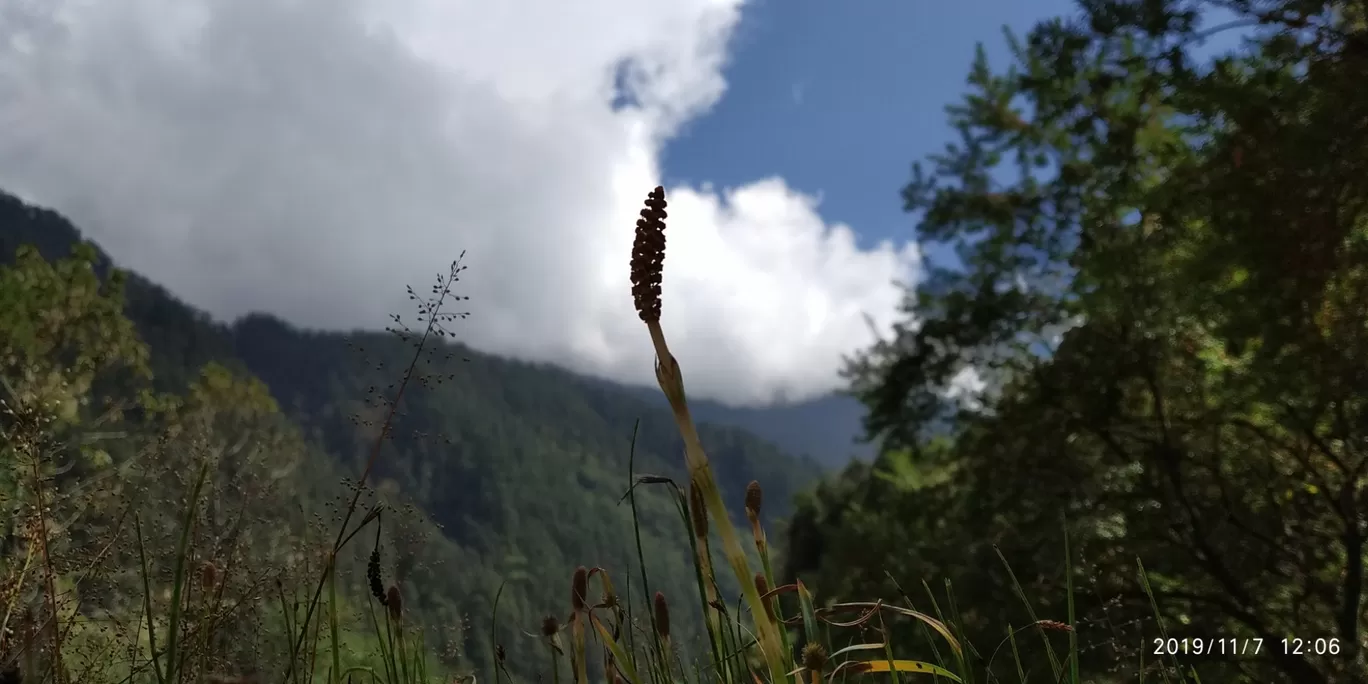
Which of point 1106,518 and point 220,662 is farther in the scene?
point 1106,518

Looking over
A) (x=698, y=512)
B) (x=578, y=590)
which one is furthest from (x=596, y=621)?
(x=698, y=512)

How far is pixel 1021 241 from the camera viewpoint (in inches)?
350

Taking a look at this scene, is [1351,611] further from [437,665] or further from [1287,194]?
[437,665]

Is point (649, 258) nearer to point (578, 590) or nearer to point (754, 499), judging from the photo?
point (754, 499)

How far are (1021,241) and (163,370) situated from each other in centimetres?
8007

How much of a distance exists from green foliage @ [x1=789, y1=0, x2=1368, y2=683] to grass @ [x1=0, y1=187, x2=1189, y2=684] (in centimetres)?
307

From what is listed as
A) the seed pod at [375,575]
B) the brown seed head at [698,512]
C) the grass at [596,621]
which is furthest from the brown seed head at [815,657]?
the seed pod at [375,575]

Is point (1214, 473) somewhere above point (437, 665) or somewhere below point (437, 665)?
above

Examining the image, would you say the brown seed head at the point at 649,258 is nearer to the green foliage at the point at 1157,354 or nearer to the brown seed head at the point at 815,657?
the brown seed head at the point at 815,657

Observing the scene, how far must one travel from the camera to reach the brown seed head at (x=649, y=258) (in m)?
0.69

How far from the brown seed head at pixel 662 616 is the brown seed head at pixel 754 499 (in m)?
0.38

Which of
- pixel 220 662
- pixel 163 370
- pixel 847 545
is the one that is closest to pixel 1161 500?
pixel 847 545

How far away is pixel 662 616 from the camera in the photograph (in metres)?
1.30

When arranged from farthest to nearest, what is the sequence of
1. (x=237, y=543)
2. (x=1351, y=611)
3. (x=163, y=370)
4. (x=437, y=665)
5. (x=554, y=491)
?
(x=554, y=491) → (x=163, y=370) → (x=1351, y=611) → (x=437, y=665) → (x=237, y=543)
